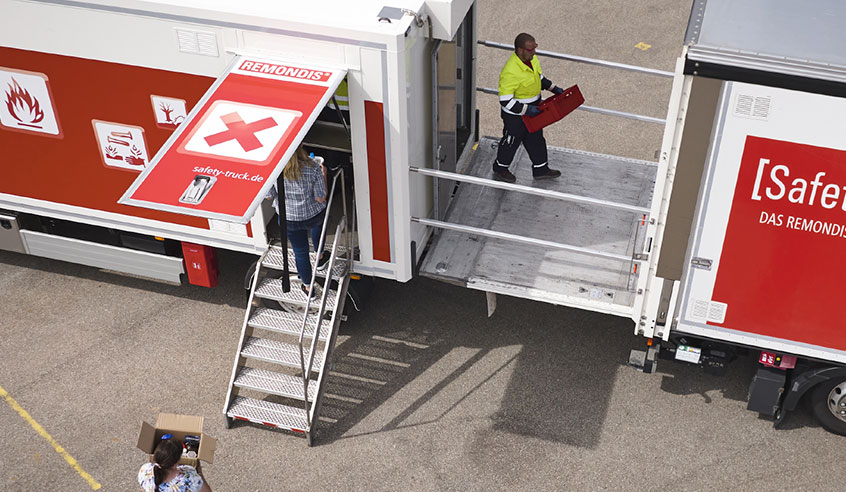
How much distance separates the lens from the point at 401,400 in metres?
8.96

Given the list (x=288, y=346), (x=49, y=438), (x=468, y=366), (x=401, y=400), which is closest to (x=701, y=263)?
(x=468, y=366)

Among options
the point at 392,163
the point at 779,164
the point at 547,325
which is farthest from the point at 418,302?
the point at 779,164

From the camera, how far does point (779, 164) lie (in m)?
6.99

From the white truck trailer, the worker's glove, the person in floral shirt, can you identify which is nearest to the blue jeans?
the white truck trailer

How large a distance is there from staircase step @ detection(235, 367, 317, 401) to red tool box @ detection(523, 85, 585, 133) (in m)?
3.28

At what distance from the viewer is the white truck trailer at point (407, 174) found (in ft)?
23.0

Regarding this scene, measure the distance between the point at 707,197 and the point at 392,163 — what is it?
2.63 metres

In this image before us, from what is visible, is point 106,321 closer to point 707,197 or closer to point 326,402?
point 326,402

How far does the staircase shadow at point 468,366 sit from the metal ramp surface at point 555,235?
935 mm

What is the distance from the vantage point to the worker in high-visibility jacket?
9.05m

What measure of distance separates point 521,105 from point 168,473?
477 cm

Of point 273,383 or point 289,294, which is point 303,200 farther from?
point 273,383

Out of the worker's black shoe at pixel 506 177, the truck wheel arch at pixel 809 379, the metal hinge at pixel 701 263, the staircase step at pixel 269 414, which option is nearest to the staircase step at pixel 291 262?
the staircase step at pixel 269 414

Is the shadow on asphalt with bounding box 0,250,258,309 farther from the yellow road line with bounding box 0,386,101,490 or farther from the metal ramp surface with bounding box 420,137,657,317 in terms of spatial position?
the metal ramp surface with bounding box 420,137,657,317
